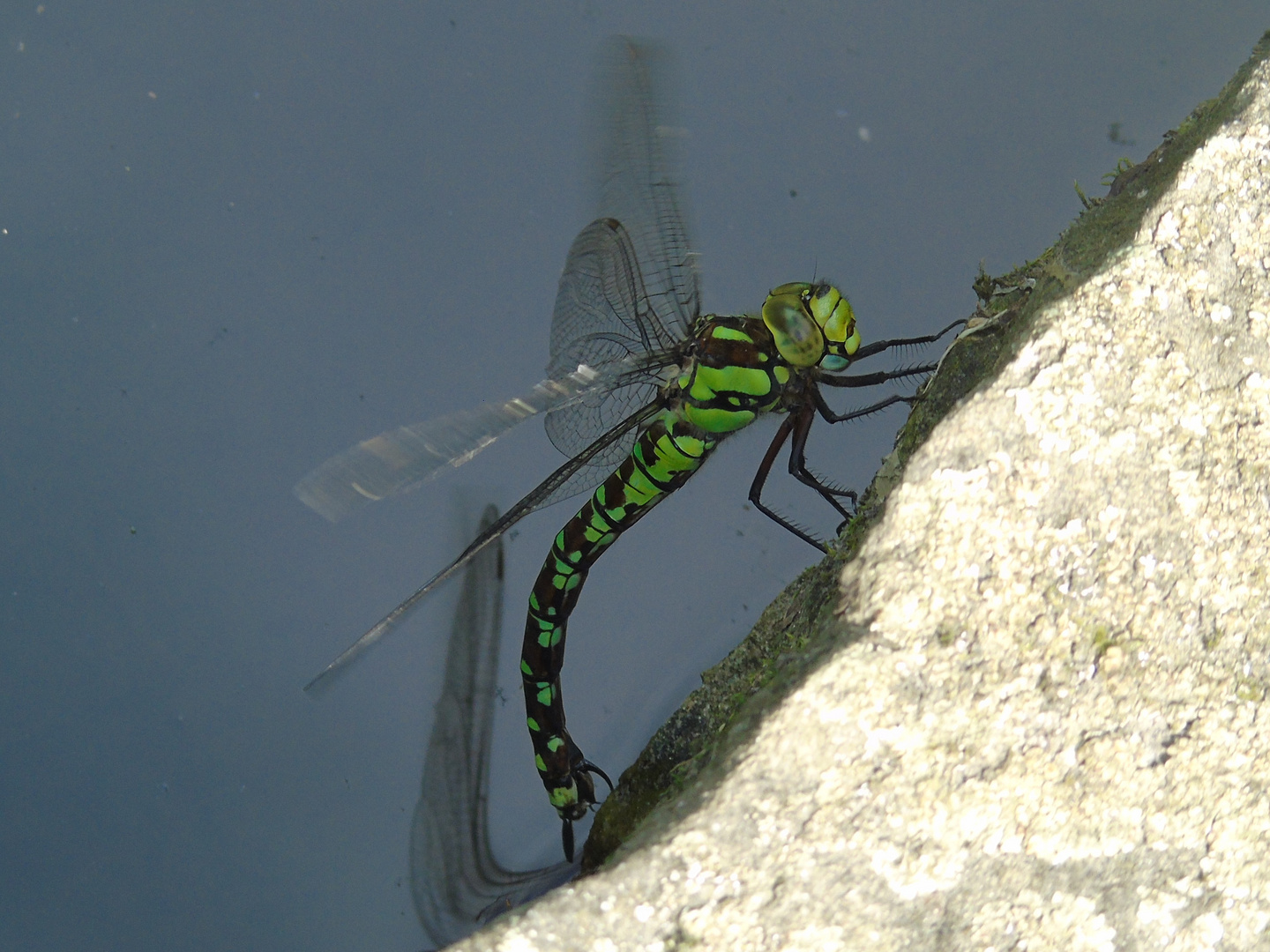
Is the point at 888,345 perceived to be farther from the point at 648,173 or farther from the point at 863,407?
the point at 648,173

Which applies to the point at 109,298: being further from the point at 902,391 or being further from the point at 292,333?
the point at 902,391

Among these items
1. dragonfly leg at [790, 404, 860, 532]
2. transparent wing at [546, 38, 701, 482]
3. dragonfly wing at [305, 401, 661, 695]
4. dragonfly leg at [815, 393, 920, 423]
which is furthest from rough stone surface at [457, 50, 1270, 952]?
transparent wing at [546, 38, 701, 482]

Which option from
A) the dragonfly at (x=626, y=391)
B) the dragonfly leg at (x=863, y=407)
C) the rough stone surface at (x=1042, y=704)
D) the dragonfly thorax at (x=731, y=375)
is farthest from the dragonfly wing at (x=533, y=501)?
the rough stone surface at (x=1042, y=704)

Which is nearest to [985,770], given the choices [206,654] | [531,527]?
[531,527]

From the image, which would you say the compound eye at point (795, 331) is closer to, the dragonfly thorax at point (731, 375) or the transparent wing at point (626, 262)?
the dragonfly thorax at point (731, 375)

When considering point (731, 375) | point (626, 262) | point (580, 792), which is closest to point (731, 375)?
point (731, 375)
